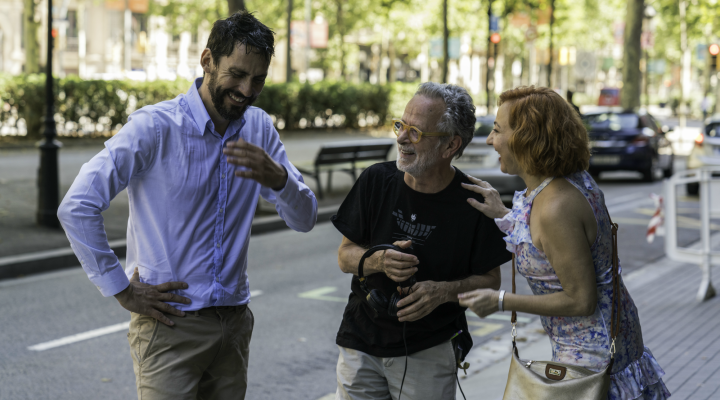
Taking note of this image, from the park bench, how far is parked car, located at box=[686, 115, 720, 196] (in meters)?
6.11

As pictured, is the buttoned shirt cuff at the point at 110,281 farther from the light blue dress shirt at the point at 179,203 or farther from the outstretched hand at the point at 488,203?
the outstretched hand at the point at 488,203

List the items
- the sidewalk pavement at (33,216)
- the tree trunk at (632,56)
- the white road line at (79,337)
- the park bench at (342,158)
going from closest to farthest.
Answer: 1. the white road line at (79,337)
2. the sidewalk pavement at (33,216)
3. the park bench at (342,158)
4. the tree trunk at (632,56)

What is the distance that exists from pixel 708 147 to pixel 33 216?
12182 mm

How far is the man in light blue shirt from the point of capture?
7.99 feet

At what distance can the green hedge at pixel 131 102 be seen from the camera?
19250mm

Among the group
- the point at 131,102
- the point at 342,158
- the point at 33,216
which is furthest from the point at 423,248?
the point at 131,102

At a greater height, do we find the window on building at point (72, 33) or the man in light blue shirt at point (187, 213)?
the window on building at point (72, 33)

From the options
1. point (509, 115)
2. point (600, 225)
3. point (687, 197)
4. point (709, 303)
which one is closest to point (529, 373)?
point (600, 225)

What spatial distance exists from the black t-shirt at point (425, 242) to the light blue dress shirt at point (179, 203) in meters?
0.29

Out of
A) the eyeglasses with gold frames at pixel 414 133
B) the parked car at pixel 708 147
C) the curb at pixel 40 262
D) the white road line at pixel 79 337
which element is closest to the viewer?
the eyeglasses with gold frames at pixel 414 133

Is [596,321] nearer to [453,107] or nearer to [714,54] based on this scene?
[453,107]

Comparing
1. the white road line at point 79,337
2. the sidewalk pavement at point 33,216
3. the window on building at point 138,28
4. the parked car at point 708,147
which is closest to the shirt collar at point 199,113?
the white road line at point 79,337

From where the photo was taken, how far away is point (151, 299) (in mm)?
2496

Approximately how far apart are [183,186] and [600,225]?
51.4 inches
